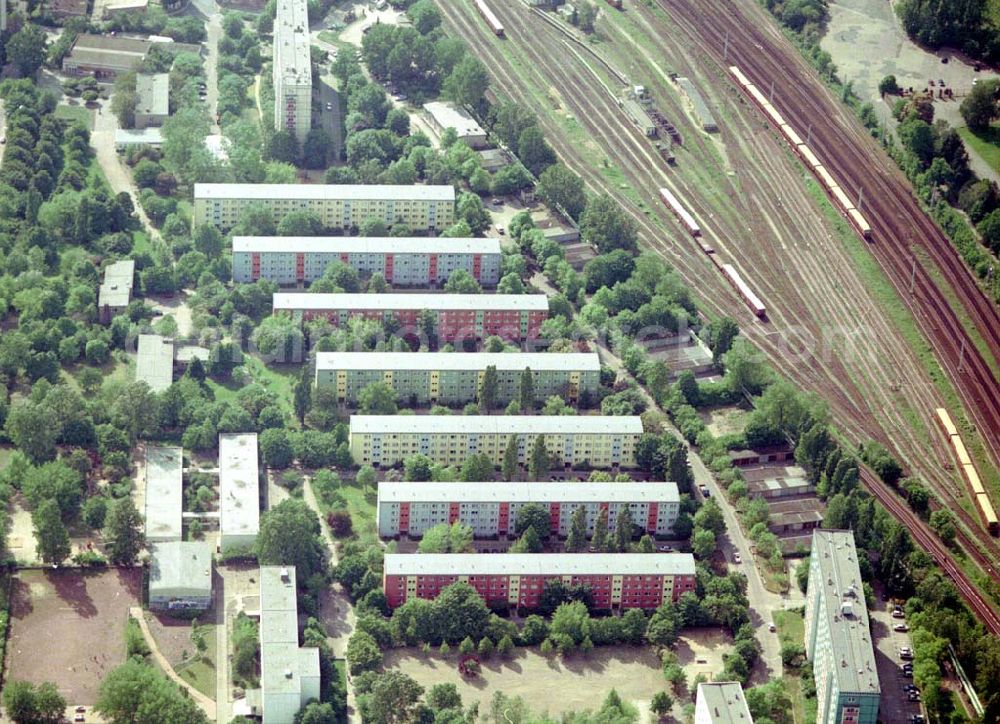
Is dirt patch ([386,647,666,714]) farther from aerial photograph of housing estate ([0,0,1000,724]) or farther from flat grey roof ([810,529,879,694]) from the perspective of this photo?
flat grey roof ([810,529,879,694])

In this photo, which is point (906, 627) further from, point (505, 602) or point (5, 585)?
point (5, 585)

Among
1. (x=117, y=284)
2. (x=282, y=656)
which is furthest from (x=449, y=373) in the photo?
(x=282, y=656)

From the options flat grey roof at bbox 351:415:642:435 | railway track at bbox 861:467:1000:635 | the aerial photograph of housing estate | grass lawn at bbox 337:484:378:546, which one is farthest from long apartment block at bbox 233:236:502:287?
railway track at bbox 861:467:1000:635

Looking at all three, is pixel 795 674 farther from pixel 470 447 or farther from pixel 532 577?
pixel 470 447

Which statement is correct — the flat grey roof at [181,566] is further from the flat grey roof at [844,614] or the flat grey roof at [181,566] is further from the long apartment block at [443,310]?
the flat grey roof at [844,614]

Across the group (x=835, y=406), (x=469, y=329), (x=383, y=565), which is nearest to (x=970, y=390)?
(x=835, y=406)
